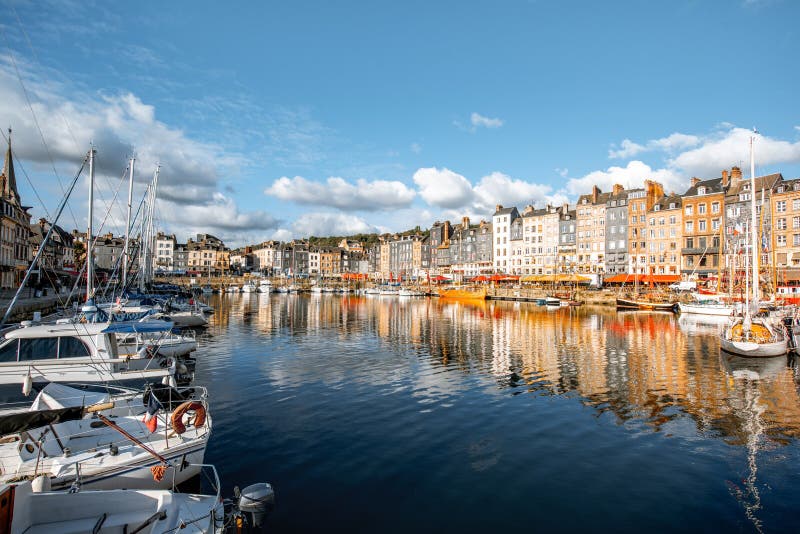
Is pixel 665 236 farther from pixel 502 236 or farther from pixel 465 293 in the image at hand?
pixel 502 236

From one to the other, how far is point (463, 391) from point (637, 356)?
15703 millimetres

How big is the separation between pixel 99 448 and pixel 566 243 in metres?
113

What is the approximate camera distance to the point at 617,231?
101750 mm

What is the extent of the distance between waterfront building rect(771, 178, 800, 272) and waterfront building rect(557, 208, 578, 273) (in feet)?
133

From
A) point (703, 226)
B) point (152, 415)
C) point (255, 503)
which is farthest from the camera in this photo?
Result: point (703, 226)

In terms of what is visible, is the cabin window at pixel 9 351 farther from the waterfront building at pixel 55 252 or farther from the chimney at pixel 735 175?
the chimney at pixel 735 175

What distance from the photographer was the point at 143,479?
10.1 meters

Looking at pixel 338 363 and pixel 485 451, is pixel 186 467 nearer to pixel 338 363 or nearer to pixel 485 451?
pixel 485 451

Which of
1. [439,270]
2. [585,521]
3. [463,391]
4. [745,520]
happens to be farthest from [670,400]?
[439,270]

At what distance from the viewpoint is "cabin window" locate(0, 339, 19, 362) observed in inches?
612

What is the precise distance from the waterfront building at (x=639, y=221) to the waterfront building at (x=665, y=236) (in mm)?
1059

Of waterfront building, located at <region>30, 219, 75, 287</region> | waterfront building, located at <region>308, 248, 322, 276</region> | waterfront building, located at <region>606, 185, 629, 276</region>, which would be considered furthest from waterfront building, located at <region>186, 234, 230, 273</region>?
waterfront building, located at <region>606, 185, 629, 276</region>

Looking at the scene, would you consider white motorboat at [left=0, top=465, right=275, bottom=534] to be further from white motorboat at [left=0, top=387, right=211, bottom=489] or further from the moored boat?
the moored boat

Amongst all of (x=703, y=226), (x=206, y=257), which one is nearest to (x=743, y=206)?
(x=703, y=226)
